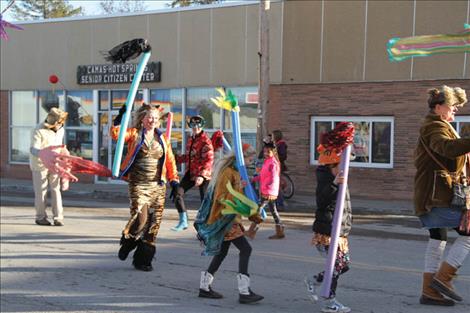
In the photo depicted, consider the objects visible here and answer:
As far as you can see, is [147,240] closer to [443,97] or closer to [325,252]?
[325,252]

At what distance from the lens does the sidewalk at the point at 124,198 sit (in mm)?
15609

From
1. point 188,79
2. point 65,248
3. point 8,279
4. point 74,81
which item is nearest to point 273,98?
point 188,79

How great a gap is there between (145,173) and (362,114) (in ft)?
37.5

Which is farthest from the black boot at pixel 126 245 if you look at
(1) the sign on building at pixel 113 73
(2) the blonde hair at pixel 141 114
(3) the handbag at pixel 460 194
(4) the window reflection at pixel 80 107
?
(4) the window reflection at pixel 80 107

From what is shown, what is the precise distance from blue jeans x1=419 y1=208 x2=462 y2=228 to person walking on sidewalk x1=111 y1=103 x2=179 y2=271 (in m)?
3.02

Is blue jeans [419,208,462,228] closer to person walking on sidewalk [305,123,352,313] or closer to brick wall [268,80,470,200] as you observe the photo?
person walking on sidewalk [305,123,352,313]

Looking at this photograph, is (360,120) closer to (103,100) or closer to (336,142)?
(103,100)

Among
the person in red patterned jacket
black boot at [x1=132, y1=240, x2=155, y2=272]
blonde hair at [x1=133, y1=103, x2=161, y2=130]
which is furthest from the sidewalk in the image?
blonde hair at [x1=133, y1=103, x2=161, y2=130]

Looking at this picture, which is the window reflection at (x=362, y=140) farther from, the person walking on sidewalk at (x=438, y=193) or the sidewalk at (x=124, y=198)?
the person walking on sidewalk at (x=438, y=193)

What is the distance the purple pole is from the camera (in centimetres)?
547

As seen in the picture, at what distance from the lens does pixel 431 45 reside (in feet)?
18.3

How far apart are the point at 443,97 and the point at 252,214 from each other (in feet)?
6.63

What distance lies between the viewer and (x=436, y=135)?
574 cm

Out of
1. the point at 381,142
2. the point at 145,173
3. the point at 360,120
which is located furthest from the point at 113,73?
the point at 145,173
